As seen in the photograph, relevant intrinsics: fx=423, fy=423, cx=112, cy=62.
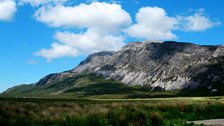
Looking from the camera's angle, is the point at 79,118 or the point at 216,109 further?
the point at 216,109

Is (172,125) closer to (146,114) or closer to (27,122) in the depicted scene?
(146,114)

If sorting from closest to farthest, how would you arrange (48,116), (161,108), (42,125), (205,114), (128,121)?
(42,125) < (128,121) < (48,116) < (205,114) < (161,108)

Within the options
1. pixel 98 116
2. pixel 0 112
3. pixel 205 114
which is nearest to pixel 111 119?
pixel 98 116

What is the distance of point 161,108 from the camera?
39938 millimetres

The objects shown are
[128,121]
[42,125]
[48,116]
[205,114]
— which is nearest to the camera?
[42,125]

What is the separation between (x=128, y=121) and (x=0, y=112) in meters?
8.00

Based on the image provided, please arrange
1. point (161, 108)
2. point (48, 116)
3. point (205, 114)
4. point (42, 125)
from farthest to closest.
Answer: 1. point (161, 108)
2. point (205, 114)
3. point (48, 116)
4. point (42, 125)

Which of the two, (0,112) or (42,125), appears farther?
(0,112)

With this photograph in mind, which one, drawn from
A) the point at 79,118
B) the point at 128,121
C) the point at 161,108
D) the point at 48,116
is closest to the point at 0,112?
the point at 48,116

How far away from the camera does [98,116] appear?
25.9m

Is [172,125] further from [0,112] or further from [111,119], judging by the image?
[0,112]

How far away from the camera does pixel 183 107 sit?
40.6 m

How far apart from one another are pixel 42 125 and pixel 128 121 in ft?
16.6

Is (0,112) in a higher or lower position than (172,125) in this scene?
higher
